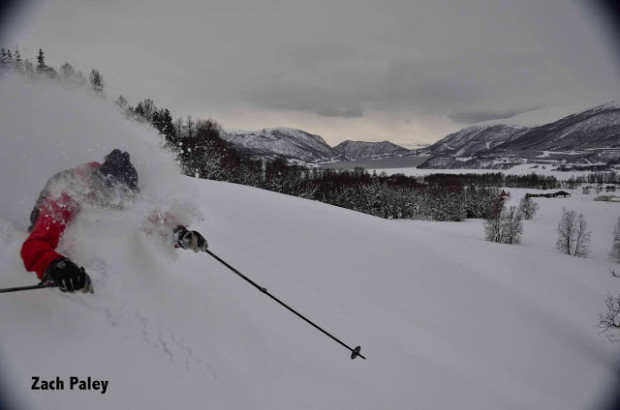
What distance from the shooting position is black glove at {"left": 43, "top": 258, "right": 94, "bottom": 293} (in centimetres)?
264

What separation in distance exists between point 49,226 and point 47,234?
98 mm

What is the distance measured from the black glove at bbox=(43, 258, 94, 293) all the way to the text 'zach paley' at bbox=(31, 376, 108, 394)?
0.77 meters

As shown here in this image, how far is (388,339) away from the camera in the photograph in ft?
21.1

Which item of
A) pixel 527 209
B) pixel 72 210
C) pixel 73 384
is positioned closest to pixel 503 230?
pixel 527 209

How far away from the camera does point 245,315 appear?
15.6ft

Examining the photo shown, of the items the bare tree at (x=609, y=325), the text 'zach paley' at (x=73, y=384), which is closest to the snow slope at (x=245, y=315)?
the text 'zach paley' at (x=73, y=384)

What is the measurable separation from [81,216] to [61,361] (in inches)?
67.5

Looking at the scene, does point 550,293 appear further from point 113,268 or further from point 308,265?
point 113,268

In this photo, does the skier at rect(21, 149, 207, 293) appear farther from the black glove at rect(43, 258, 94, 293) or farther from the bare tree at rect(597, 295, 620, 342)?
the bare tree at rect(597, 295, 620, 342)

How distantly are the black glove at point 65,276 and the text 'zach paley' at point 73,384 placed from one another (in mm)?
767

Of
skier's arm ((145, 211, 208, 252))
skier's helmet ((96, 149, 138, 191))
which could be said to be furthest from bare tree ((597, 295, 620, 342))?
skier's helmet ((96, 149, 138, 191))

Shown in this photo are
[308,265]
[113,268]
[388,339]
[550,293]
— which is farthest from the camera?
[550,293]

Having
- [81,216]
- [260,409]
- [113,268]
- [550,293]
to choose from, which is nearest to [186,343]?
[260,409]

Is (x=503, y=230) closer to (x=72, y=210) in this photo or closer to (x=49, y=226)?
(x=72, y=210)
